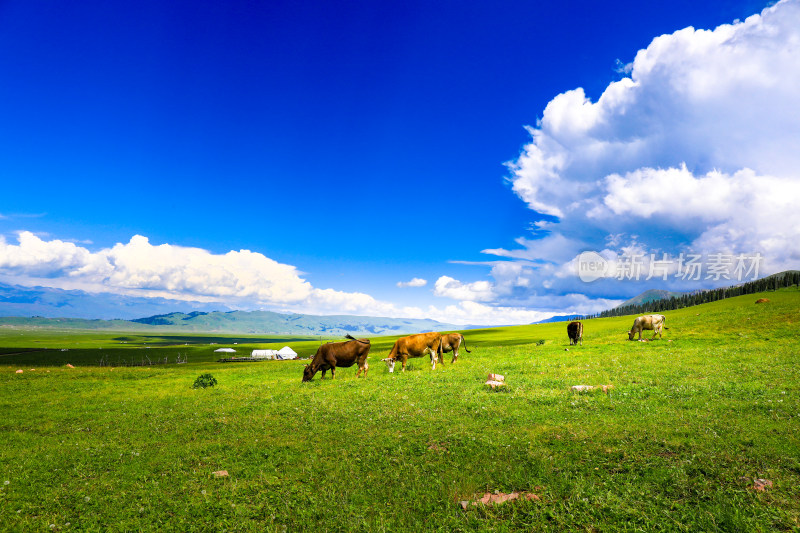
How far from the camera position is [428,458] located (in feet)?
33.7

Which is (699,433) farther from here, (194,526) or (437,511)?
(194,526)

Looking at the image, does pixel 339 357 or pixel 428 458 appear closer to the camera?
pixel 428 458

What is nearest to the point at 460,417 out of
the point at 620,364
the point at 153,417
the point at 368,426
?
the point at 368,426

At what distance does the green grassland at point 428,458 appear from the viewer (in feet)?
24.5

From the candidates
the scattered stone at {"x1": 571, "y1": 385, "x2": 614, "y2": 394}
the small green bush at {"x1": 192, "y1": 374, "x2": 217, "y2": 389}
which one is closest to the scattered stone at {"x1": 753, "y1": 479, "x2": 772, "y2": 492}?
the scattered stone at {"x1": 571, "y1": 385, "x2": 614, "y2": 394}

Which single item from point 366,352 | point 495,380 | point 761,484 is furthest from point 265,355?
point 761,484

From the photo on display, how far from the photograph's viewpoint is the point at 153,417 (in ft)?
54.3

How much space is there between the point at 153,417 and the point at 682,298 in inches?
8867

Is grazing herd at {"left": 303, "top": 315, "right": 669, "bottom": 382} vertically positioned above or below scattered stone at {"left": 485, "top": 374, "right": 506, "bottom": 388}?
above

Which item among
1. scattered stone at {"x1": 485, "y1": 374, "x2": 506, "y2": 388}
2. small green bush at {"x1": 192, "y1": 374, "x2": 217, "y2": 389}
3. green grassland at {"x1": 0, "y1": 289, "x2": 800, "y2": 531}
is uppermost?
green grassland at {"x1": 0, "y1": 289, "x2": 800, "y2": 531}

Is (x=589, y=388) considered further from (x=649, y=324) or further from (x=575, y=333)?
(x=649, y=324)

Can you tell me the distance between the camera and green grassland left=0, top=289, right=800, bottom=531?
24.5 ft

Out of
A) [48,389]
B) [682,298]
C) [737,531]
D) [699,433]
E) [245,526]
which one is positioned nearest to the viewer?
[737,531]

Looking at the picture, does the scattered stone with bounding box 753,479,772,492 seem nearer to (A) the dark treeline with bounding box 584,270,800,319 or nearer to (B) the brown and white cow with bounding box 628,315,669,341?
(B) the brown and white cow with bounding box 628,315,669,341
